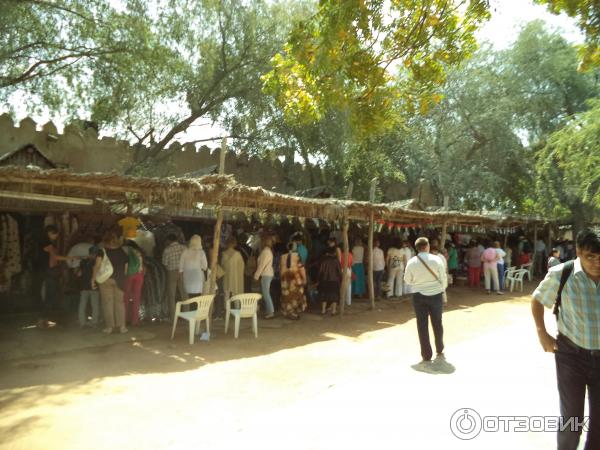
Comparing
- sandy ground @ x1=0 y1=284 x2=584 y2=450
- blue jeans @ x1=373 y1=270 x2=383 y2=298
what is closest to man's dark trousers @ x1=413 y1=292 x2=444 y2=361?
sandy ground @ x1=0 y1=284 x2=584 y2=450

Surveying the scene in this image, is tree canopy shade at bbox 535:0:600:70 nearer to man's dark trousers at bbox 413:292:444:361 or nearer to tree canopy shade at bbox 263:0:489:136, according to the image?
tree canopy shade at bbox 263:0:489:136

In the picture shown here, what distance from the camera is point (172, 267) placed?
8500mm

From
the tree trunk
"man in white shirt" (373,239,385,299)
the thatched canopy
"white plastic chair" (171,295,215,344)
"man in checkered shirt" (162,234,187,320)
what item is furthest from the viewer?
the tree trunk

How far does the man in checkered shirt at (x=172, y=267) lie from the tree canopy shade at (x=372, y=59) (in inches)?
136

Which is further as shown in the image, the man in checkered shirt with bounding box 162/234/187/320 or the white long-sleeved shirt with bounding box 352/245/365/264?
the white long-sleeved shirt with bounding box 352/245/365/264

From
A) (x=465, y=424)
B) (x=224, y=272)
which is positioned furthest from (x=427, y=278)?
(x=224, y=272)

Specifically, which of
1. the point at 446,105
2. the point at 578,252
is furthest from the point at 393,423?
the point at 446,105

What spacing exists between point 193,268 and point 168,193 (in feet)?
5.31

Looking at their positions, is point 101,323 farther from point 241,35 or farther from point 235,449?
point 241,35

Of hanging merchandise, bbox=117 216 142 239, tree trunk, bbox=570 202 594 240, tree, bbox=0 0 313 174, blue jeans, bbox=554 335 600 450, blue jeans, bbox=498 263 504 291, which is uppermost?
tree, bbox=0 0 313 174

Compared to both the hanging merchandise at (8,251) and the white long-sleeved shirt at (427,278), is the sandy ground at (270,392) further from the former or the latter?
the hanging merchandise at (8,251)

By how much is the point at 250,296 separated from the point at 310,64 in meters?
4.08

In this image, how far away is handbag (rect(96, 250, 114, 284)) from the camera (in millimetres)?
7336

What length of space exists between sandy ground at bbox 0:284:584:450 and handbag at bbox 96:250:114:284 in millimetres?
968
